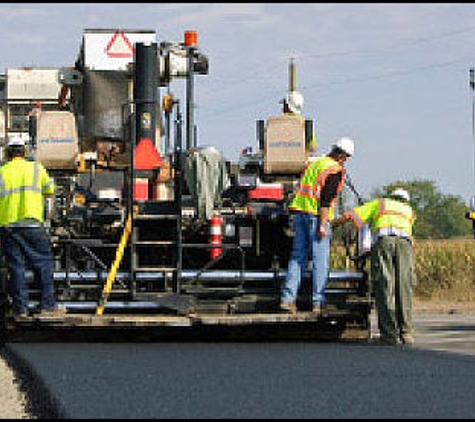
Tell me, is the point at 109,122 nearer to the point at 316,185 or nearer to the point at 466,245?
the point at 316,185

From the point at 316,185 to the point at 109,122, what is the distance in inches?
98.6

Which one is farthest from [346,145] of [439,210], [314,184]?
[439,210]

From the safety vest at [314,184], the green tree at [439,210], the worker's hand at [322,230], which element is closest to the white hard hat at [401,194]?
the safety vest at [314,184]

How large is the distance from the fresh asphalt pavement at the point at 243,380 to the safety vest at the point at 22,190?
1221 millimetres

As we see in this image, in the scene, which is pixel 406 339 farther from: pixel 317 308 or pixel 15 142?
pixel 15 142

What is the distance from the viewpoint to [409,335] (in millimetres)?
13188

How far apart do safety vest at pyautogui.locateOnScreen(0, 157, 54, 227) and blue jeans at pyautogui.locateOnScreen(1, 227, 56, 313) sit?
13 cm

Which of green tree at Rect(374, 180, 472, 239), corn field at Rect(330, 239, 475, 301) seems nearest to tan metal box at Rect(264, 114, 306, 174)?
corn field at Rect(330, 239, 475, 301)

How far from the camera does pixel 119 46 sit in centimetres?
1485

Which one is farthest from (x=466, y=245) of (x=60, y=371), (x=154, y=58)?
(x=60, y=371)

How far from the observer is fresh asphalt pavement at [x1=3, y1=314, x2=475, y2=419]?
767 centimetres

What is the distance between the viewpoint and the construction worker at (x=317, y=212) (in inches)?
513

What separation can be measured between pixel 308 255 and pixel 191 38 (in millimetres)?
2627

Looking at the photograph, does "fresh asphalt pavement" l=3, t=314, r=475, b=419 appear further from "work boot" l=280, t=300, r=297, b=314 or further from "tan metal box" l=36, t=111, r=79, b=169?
"tan metal box" l=36, t=111, r=79, b=169
